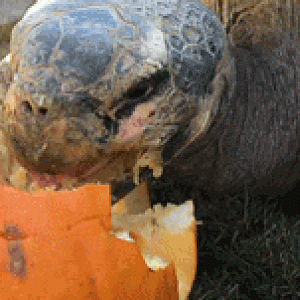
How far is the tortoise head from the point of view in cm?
101

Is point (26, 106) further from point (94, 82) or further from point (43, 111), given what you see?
point (94, 82)

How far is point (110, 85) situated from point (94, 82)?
0.04m

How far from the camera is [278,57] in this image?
1762mm

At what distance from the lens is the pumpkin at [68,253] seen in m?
0.93

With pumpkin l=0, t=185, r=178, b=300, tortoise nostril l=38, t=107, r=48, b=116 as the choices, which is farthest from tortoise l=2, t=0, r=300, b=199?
pumpkin l=0, t=185, r=178, b=300

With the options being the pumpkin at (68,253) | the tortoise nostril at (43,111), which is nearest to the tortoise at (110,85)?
the tortoise nostril at (43,111)

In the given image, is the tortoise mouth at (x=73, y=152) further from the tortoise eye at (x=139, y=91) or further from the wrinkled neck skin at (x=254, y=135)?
the wrinkled neck skin at (x=254, y=135)

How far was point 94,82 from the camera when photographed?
1.02 m

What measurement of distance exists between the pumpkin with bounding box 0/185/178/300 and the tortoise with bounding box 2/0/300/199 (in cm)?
11

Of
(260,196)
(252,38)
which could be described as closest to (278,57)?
(252,38)

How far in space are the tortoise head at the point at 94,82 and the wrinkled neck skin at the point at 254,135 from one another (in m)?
0.33

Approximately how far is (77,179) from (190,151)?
423 millimetres

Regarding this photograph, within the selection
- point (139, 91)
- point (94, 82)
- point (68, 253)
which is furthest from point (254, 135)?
point (68, 253)

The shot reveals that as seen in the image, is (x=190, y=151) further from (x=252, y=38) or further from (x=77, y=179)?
(x=252, y=38)
